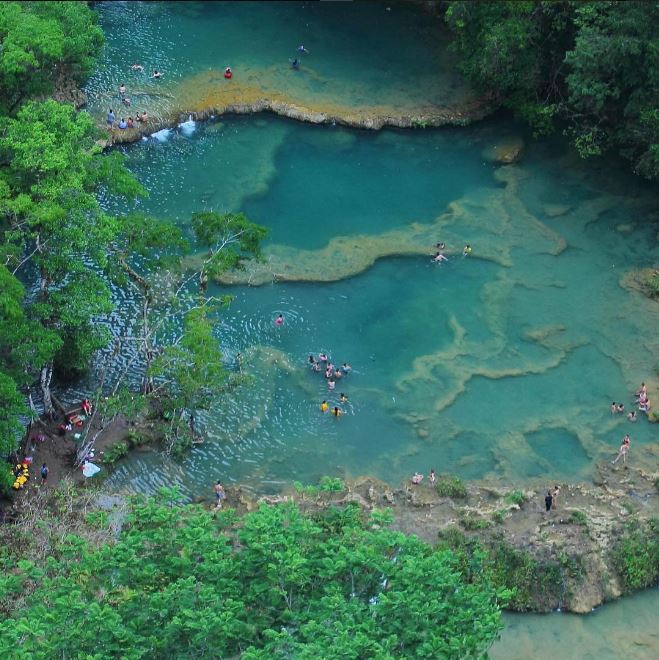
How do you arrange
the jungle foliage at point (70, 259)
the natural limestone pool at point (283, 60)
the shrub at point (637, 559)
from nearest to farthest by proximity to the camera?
the jungle foliage at point (70, 259), the shrub at point (637, 559), the natural limestone pool at point (283, 60)

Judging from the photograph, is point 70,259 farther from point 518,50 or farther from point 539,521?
point 518,50

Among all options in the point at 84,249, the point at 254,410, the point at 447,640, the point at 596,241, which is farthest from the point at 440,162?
the point at 447,640

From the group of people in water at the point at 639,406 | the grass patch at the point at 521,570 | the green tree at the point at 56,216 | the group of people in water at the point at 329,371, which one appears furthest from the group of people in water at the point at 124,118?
the grass patch at the point at 521,570

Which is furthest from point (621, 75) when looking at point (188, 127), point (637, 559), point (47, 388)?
point (47, 388)

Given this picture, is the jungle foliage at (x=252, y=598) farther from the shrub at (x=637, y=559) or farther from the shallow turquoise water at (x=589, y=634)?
the shrub at (x=637, y=559)

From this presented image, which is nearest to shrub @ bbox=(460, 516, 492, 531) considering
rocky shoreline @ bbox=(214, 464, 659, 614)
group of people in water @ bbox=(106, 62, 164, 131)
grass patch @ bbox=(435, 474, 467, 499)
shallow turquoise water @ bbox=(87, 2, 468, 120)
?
rocky shoreline @ bbox=(214, 464, 659, 614)

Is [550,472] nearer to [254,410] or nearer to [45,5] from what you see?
[254,410]

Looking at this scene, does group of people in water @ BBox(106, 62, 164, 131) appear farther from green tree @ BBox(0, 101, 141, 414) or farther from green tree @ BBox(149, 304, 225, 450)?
green tree @ BBox(149, 304, 225, 450)
